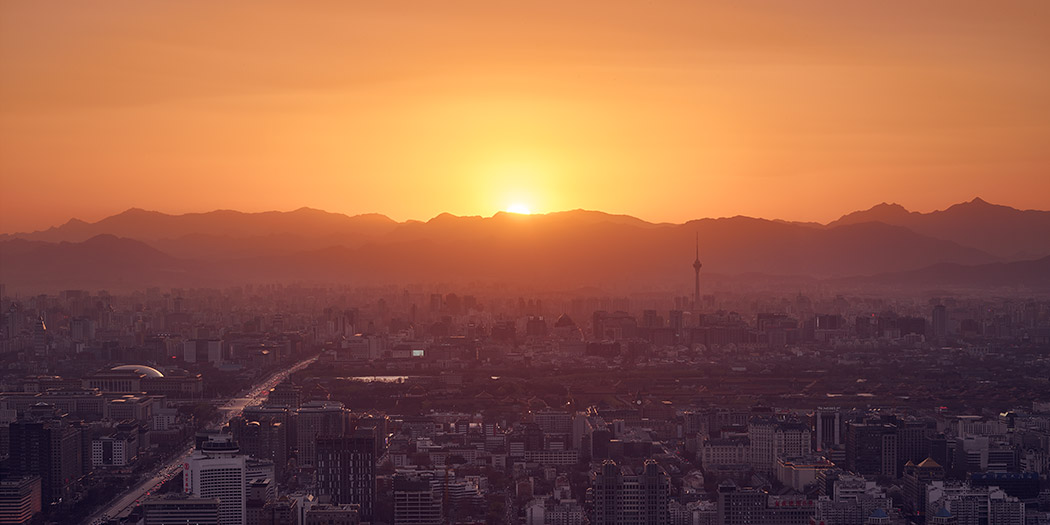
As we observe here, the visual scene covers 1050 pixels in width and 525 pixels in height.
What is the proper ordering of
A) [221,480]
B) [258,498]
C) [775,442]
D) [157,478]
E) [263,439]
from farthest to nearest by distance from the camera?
Answer: [775,442] → [263,439] → [157,478] → [221,480] → [258,498]

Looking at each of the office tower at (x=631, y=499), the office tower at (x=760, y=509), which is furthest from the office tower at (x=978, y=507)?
the office tower at (x=631, y=499)

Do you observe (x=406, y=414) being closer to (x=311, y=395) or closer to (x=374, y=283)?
(x=311, y=395)

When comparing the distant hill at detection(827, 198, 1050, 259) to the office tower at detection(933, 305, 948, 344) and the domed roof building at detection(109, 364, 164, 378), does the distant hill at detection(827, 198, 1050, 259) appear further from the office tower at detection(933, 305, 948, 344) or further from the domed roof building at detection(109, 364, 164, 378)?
the domed roof building at detection(109, 364, 164, 378)

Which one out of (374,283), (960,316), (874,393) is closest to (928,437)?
(874,393)

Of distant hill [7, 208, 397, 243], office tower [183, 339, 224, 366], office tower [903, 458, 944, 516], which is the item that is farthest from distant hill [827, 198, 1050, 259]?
office tower [903, 458, 944, 516]

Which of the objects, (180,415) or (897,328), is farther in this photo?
(897,328)

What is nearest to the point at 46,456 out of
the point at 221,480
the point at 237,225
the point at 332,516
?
the point at 221,480

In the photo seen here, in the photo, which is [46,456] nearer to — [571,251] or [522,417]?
[522,417]
